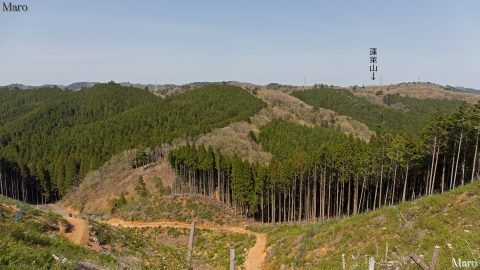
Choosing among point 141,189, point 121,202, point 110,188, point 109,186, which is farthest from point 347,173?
point 109,186

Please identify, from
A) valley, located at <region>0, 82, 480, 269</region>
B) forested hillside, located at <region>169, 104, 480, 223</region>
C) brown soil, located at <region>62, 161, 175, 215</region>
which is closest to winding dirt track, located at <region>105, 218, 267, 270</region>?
valley, located at <region>0, 82, 480, 269</region>

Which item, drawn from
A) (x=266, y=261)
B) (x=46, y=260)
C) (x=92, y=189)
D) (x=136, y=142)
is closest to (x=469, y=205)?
(x=266, y=261)

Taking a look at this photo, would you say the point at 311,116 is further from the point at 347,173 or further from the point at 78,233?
the point at 78,233

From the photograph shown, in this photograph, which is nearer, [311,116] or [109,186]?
[109,186]

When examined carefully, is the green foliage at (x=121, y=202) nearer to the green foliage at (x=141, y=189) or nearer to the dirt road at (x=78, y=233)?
the green foliage at (x=141, y=189)

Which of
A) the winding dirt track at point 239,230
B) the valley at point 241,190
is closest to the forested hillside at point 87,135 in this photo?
the valley at point 241,190

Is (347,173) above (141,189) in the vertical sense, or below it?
above

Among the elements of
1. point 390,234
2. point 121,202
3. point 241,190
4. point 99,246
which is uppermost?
point 99,246
